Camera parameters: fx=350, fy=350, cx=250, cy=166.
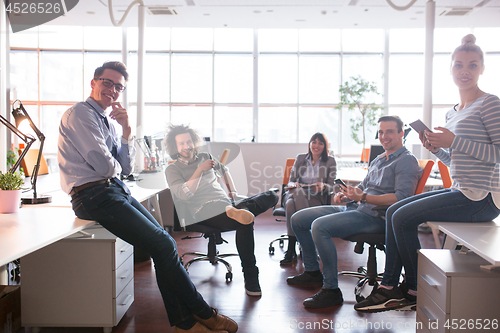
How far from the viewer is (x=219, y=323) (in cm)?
188

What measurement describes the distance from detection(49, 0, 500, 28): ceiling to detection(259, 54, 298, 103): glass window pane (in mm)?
1001

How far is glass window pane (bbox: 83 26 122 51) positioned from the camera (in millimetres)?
8547

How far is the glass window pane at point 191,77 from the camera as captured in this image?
8727 mm

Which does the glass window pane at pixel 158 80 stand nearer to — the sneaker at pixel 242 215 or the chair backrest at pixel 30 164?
the chair backrest at pixel 30 164

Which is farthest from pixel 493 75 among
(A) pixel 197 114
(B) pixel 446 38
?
(A) pixel 197 114

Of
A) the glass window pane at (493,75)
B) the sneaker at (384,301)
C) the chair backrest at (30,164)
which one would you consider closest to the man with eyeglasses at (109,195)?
the sneaker at (384,301)

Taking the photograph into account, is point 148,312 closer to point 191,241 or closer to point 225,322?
point 225,322

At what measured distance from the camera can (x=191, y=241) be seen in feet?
12.7

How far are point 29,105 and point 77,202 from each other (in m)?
8.68

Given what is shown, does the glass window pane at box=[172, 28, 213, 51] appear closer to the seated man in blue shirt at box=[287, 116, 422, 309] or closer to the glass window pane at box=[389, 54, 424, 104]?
the glass window pane at box=[389, 54, 424, 104]

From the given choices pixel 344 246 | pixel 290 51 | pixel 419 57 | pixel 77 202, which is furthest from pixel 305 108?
pixel 77 202

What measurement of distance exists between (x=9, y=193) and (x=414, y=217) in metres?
2.15

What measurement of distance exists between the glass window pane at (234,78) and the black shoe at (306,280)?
6.48m

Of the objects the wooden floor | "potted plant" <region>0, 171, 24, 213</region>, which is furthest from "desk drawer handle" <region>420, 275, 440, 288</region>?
"potted plant" <region>0, 171, 24, 213</region>
